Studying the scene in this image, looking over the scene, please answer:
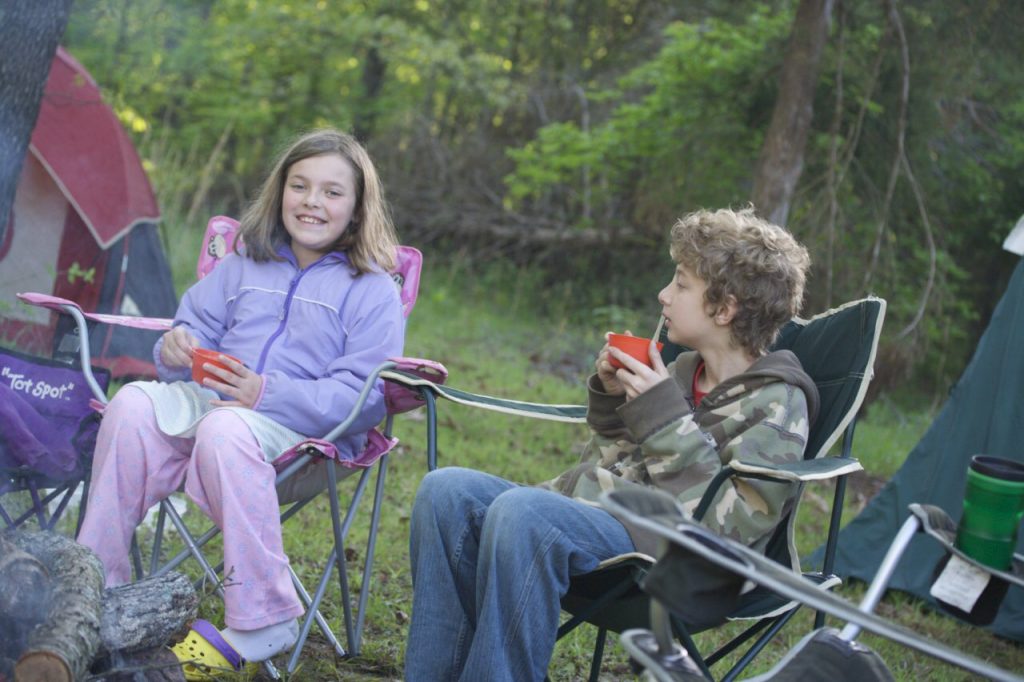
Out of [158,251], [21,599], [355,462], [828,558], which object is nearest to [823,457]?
[828,558]

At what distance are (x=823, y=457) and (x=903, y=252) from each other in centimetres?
521

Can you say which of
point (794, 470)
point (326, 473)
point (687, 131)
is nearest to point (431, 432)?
point (326, 473)

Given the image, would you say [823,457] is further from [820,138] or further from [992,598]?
[820,138]

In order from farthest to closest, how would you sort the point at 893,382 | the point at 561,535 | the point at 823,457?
the point at 893,382 < the point at 823,457 < the point at 561,535

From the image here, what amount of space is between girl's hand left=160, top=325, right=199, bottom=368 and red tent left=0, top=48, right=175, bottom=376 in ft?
7.55

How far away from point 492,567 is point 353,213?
1.08 meters

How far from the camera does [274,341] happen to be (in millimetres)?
2416

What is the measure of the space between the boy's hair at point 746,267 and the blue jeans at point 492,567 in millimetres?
452

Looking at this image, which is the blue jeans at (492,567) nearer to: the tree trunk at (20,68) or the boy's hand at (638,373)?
the boy's hand at (638,373)

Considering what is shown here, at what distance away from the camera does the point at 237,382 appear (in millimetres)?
2193

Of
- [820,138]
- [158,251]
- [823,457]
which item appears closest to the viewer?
[823,457]

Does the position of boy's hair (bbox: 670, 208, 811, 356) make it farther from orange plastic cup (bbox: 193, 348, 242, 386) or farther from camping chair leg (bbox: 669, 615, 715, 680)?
orange plastic cup (bbox: 193, 348, 242, 386)

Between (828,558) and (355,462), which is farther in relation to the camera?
(355,462)

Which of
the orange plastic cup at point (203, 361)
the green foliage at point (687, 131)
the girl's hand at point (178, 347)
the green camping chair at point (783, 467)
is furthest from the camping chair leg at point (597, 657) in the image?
the green foliage at point (687, 131)
